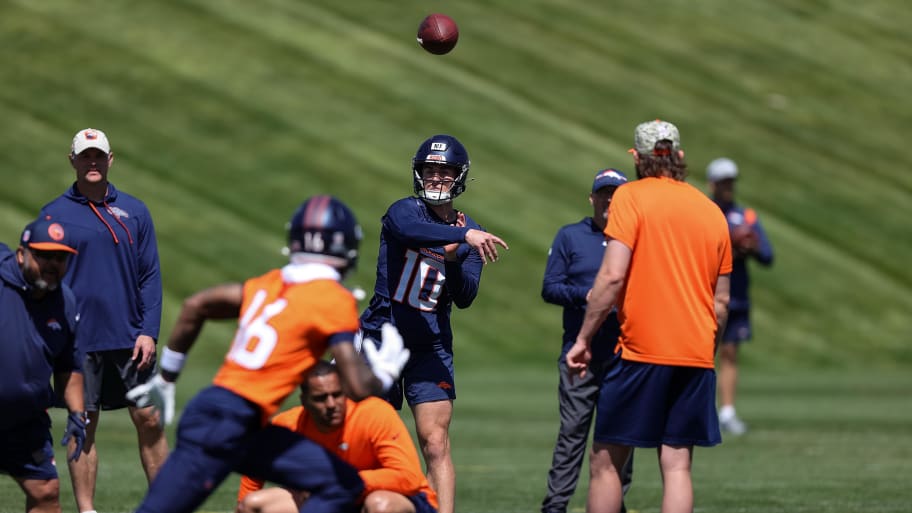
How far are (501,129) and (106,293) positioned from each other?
28.8m

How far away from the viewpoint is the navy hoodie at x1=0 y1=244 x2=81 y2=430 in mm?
7180

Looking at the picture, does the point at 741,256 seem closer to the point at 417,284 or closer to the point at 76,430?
the point at 417,284

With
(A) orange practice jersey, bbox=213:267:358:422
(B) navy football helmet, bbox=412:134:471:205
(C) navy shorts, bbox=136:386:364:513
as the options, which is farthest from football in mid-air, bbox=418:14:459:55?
(C) navy shorts, bbox=136:386:364:513

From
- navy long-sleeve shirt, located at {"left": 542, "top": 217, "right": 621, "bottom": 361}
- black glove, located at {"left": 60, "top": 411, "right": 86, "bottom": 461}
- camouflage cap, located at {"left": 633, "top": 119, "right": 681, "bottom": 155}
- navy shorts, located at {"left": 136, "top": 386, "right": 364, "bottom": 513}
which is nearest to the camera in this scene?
navy shorts, located at {"left": 136, "top": 386, "right": 364, "bottom": 513}

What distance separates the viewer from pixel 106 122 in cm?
3547

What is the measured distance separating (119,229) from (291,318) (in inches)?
134

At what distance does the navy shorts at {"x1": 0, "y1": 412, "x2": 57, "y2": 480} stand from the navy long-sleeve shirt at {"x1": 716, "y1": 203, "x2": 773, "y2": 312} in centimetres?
947

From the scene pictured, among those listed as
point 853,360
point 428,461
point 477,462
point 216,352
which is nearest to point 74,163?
point 428,461

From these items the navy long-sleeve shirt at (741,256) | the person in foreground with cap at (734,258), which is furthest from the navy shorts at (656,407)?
the navy long-sleeve shirt at (741,256)

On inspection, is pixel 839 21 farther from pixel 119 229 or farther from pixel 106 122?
pixel 119 229

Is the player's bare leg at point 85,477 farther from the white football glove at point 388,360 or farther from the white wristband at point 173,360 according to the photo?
the white football glove at point 388,360

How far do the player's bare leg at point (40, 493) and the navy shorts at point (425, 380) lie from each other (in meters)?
2.19

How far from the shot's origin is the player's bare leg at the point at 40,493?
7.42 m

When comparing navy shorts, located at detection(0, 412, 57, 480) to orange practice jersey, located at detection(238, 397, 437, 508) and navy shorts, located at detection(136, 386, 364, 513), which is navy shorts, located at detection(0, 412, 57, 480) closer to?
orange practice jersey, located at detection(238, 397, 437, 508)
